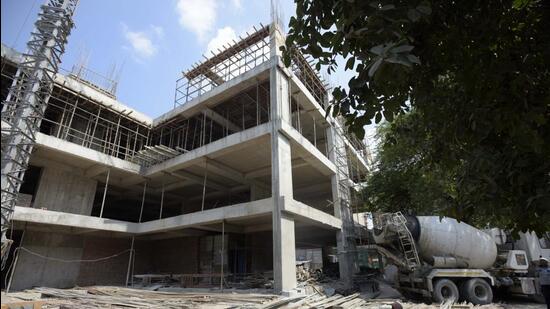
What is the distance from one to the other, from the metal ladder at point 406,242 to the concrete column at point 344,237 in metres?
4.64

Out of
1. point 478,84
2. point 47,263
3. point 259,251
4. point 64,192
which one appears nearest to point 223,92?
point 64,192

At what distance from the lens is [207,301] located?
10.8m

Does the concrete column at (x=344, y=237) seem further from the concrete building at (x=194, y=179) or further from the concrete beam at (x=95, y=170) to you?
the concrete beam at (x=95, y=170)

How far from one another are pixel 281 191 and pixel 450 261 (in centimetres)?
743

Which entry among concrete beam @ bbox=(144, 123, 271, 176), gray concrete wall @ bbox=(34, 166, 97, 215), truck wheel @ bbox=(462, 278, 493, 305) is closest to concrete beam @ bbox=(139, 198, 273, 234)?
concrete beam @ bbox=(144, 123, 271, 176)

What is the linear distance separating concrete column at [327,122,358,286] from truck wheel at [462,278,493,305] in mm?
5746

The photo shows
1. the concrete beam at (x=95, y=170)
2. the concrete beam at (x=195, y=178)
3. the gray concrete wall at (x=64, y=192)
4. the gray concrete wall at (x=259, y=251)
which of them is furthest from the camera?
the gray concrete wall at (x=259, y=251)

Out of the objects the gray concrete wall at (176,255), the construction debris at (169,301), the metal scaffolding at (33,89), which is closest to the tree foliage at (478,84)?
the construction debris at (169,301)

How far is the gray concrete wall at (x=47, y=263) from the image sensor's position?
14.9m

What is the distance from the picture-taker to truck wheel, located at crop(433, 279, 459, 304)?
37.9ft

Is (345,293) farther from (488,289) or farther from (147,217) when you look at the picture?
(147,217)

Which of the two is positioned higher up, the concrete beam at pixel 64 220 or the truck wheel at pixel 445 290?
the concrete beam at pixel 64 220

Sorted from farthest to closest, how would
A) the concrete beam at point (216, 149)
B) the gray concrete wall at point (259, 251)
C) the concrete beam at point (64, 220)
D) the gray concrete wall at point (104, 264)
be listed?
the gray concrete wall at point (259, 251)
the gray concrete wall at point (104, 264)
the concrete beam at point (216, 149)
the concrete beam at point (64, 220)

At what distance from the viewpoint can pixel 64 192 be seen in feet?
54.2
